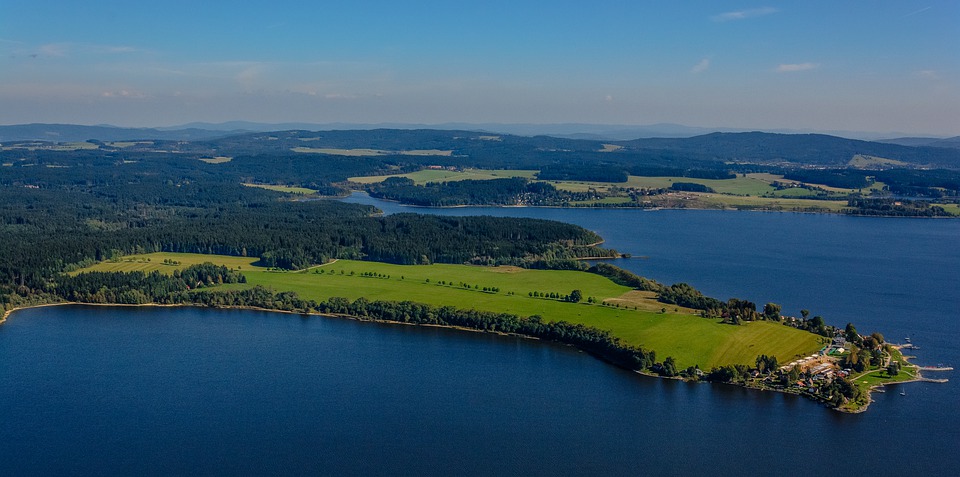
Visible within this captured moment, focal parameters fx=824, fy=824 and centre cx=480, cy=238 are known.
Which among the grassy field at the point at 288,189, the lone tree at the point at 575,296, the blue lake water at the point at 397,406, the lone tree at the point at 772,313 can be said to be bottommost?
the blue lake water at the point at 397,406

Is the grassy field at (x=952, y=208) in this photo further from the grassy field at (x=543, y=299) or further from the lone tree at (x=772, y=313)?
the lone tree at (x=772, y=313)

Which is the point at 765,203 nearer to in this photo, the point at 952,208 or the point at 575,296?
the point at 952,208

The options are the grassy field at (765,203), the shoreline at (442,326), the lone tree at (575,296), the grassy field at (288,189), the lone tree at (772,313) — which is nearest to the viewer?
the shoreline at (442,326)

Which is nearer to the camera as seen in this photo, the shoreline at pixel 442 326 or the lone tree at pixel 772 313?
the shoreline at pixel 442 326

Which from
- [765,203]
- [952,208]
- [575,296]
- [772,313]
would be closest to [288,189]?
[765,203]

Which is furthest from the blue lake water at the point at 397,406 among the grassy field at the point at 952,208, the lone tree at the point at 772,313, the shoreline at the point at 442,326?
the grassy field at the point at 952,208

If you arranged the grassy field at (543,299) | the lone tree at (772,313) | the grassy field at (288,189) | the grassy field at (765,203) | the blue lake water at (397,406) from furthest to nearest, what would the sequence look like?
the grassy field at (288,189)
the grassy field at (765,203)
the lone tree at (772,313)
the grassy field at (543,299)
the blue lake water at (397,406)

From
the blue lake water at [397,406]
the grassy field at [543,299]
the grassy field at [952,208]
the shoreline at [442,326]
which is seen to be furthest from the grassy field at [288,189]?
the grassy field at [952,208]

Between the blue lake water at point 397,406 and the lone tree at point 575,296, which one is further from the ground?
the lone tree at point 575,296
